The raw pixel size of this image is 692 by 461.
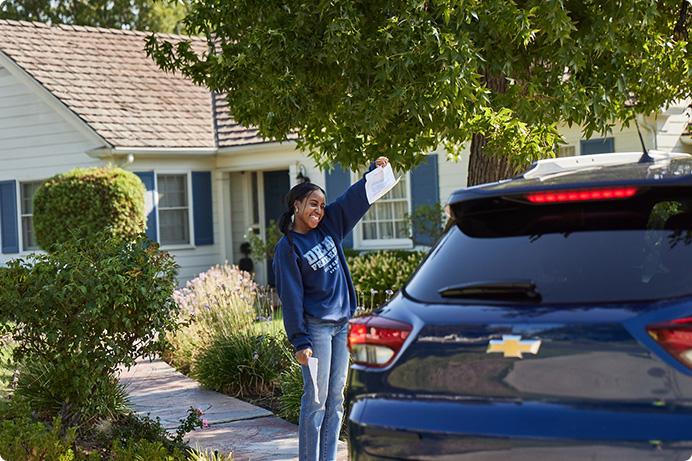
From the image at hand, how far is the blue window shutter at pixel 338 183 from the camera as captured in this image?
19.5 m

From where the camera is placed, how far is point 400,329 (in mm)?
4230

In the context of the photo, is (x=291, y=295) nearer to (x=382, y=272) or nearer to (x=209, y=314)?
(x=209, y=314)

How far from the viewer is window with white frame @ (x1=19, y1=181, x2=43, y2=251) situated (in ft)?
71.5

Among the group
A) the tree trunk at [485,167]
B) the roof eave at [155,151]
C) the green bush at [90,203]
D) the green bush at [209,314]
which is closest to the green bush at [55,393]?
the green bush at [209,314]

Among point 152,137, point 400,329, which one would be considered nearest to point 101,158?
point 152,137

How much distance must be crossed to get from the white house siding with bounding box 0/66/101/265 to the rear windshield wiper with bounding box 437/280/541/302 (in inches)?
672

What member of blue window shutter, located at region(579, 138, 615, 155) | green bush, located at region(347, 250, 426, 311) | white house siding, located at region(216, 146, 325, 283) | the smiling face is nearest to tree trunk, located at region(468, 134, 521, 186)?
the smiling face

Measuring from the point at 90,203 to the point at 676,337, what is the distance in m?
15.4

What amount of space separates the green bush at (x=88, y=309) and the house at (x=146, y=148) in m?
11.5

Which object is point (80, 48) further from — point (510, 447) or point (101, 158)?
point (510, 447)

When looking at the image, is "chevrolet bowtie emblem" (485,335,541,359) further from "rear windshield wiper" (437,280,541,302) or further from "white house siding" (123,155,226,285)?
"white house siding" (123,155,226,285)

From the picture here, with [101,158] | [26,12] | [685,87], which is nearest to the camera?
[685,87]

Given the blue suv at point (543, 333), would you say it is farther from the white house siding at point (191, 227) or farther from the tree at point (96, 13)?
the tree at point (96, 13)

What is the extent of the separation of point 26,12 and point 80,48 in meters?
14.8
